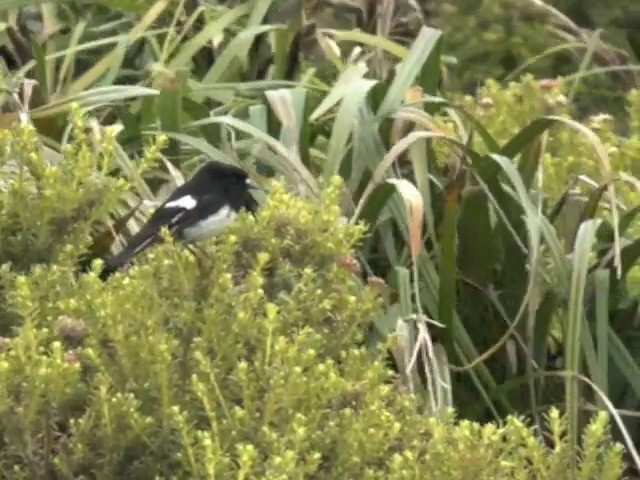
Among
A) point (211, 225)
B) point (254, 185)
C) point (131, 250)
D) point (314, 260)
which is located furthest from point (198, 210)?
point (314, 260)

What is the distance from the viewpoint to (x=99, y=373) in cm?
183

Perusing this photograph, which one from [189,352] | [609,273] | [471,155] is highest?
[189,352]

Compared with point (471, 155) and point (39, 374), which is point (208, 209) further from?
point (39, 374)

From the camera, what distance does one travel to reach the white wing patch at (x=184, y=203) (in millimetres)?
2699

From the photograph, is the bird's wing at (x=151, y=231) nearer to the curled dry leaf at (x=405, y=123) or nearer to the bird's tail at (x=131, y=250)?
the bird's tail at (x=131, y=250)

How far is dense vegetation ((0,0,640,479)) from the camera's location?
1806mm

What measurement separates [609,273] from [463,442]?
3.97 feet

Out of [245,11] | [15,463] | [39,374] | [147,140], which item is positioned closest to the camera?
[39,374]

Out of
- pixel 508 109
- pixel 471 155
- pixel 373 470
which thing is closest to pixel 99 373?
pixel 373 470

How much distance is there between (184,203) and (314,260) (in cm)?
68

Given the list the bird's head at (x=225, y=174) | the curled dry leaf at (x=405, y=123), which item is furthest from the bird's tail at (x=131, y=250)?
the curled dry leaf at (x=405, y=123)

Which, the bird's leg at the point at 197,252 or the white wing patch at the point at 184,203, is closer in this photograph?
the bird's leg at the point at 197,252

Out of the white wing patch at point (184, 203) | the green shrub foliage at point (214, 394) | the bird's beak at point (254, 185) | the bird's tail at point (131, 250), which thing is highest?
the green shrub foliage at point (214, 394)

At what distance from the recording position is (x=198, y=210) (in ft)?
8.70
